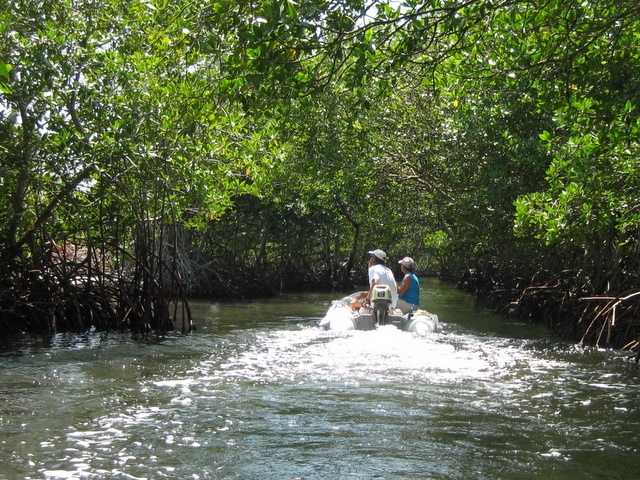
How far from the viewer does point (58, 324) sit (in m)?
10.4

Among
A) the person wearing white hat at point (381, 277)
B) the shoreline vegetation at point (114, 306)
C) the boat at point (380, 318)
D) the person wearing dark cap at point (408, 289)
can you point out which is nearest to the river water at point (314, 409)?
the shoreline vegetation at point (114, 306)

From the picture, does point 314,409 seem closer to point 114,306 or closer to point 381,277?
point 381,277

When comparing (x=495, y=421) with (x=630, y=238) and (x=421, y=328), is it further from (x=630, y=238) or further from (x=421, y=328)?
(x=630, y=238)

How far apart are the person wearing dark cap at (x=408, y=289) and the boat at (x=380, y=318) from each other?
47 centimetres

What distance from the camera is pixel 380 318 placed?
11.1 metres

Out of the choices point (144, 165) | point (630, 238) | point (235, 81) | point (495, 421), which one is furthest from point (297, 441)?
point (630, 238)

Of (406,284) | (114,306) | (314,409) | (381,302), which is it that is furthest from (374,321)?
(314,409)

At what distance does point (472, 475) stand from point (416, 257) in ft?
133

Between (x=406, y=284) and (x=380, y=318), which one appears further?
(x=406, y=284)

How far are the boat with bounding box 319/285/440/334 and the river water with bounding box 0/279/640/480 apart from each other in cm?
50

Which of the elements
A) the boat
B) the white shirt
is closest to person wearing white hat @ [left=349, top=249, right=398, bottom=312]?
the white shirt

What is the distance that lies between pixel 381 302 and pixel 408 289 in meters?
1.81

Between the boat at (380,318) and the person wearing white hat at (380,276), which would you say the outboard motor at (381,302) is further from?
the person wearing white hat at (380,276)

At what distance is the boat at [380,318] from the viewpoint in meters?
10.8
